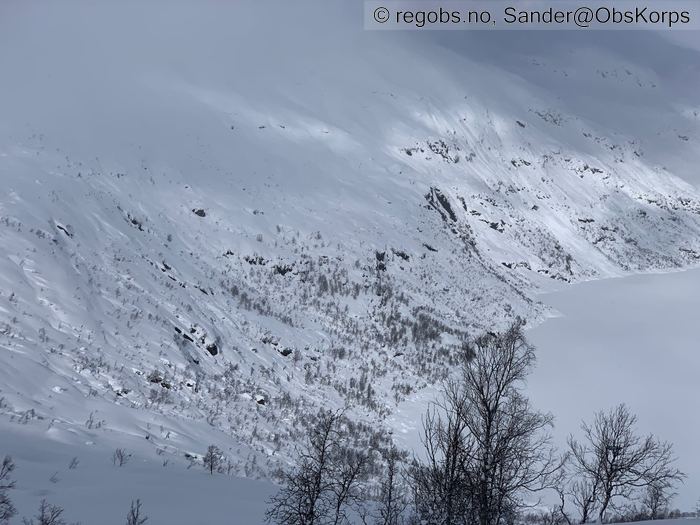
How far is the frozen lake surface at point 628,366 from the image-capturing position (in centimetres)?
2289

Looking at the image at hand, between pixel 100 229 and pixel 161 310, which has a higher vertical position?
pixel 100 229

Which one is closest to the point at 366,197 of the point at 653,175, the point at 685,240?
the point at 685,240

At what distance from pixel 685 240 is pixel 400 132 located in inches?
2713

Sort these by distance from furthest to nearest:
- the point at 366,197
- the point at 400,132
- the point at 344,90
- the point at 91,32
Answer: the point at 344,90 < the point at 400,132 < the point at 91,32 < the point at 366,197

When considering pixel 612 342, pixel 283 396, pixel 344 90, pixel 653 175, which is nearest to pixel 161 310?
pixel 283 396

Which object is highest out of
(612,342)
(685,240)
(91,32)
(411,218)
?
(91,32)

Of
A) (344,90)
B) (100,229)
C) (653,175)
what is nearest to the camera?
(100,229)

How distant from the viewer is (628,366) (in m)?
31.2

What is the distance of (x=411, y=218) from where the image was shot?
53.3 metres

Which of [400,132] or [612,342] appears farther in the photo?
[400,132]

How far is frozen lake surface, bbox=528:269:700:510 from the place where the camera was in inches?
901

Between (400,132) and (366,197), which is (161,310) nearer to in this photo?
(366,197)

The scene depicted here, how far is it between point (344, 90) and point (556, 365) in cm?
6698

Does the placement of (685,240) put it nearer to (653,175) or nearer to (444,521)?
(653,175)
